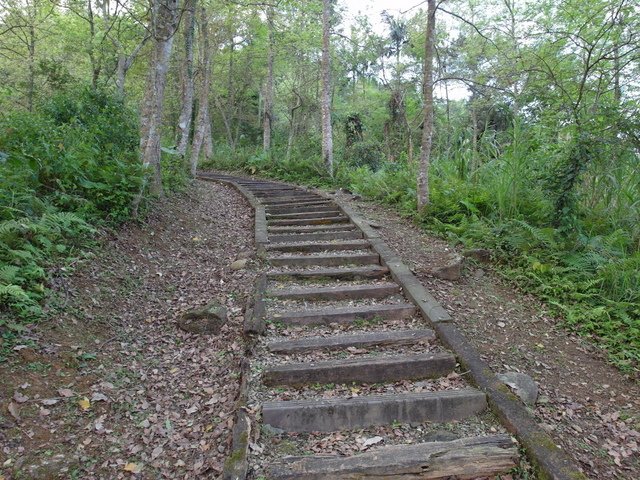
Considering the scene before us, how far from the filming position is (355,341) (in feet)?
13.5

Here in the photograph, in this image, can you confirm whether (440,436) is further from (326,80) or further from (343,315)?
(326,80)

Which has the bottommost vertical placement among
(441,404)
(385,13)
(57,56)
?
(441,404)

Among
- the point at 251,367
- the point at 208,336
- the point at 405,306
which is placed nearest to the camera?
the point at 251,367

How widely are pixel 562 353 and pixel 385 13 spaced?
19066 mm

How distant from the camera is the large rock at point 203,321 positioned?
434 cm

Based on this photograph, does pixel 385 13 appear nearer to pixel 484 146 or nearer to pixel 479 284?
pixel 484 146

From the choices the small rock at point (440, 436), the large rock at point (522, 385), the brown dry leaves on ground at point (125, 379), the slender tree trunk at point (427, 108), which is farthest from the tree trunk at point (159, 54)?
the large rock at point (522, 385)

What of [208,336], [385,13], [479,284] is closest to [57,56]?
[385,13]

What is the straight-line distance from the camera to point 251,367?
3.72m

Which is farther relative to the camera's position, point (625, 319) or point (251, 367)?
point (625, 319)

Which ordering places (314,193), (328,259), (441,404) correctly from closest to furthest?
(441,404), (328,259), (314,193)

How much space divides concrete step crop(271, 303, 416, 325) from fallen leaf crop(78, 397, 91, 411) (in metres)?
1.87

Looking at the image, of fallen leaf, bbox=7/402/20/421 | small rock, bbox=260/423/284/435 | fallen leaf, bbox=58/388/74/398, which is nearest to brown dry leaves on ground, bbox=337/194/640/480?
small rock, bbox=260/423/284/435

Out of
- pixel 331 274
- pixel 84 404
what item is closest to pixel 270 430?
pixel 84 404
